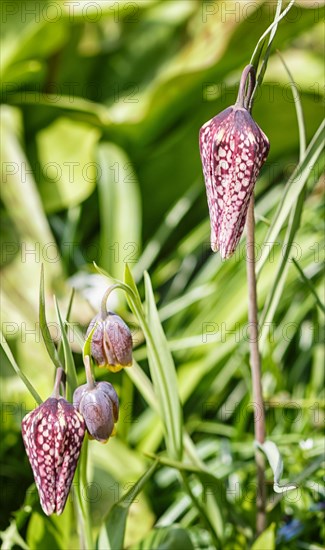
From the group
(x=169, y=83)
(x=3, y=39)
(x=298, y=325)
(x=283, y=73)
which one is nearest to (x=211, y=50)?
(x=169, y=83)

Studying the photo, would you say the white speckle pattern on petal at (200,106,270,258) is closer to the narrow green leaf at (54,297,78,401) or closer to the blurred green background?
the narrow green leaf at (54,297,78,401)

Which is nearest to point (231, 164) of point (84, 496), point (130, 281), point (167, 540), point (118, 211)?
point (130, 281)

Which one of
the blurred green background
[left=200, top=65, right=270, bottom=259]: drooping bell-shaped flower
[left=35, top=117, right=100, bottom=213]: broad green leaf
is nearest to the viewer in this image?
[left=200, top=65, right=270, bottom=259]: drooping bell-shaped flower

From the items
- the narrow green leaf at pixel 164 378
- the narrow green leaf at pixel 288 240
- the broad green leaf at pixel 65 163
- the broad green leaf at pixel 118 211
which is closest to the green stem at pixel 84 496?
the narrow green leaf at pixel 164 378

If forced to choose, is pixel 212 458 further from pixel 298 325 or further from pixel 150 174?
pixel 150 174

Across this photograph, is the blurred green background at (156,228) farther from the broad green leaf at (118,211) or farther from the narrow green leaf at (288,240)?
the narrow green leaf at (288,240)

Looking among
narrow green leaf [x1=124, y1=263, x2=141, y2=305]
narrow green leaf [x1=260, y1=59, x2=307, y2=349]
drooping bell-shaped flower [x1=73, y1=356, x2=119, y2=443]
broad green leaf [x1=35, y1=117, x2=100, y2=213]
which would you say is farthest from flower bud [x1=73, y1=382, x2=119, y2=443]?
broad green leaf [x1=35, y1=117, x2=100, y2=213]

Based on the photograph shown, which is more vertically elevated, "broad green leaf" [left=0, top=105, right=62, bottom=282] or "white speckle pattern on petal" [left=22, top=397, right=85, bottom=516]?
"broad green leaf" [left=0, top=105, right=62, bottom=282]
